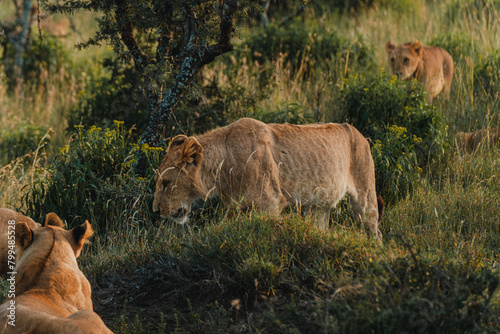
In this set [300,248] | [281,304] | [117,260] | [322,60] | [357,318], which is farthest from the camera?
[322,60]

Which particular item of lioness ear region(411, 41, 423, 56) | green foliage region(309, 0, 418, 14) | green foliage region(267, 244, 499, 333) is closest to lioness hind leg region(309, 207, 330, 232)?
green foliage region(267, 244, 499, 333)

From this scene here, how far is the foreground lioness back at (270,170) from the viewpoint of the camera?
531 centimetres

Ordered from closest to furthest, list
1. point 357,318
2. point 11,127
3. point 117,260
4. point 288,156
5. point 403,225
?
point 357,318 < point 117,260 < point 288,156 < point 403,225 < point 11,127

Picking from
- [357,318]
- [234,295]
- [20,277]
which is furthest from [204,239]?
[357,318]

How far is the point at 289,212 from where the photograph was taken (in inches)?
236

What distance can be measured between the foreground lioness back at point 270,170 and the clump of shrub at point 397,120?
101 centimetres

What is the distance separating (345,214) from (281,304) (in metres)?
2.21

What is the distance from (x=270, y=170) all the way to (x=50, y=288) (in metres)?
2.39

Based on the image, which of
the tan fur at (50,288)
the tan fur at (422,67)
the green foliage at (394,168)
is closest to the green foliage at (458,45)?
the tan fur at (422,67)

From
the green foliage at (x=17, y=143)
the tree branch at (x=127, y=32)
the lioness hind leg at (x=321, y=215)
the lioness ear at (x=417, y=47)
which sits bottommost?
the green foliage at (x=17, y=143)

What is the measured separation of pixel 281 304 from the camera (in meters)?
4.19

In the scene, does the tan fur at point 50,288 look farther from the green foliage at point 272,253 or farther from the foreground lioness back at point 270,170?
the foreground lioness back at point 270,170

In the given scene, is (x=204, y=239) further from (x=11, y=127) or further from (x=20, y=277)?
(x=11, y=127)

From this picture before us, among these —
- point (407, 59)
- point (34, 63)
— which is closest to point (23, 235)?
point (407, 59)
